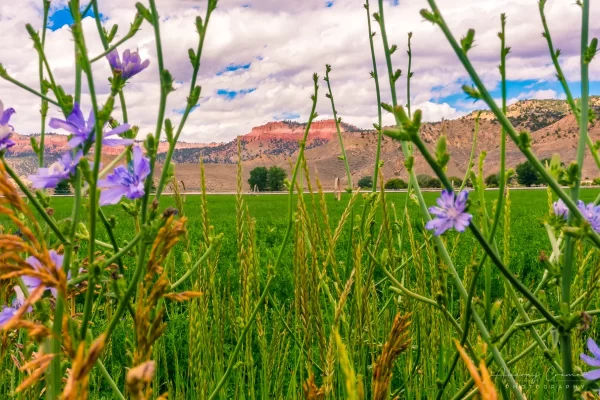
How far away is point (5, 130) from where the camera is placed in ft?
2.70

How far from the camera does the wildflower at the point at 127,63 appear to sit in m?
0.84

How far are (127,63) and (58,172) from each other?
0.22 meters

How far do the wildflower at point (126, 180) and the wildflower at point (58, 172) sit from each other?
0.05m

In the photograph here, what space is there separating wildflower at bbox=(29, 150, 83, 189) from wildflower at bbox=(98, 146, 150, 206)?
0.17 feet

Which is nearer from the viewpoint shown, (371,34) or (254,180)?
(371,34)

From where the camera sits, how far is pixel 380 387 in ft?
2.10

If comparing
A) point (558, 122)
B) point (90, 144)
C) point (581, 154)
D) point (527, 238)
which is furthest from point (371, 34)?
point (558, 122)

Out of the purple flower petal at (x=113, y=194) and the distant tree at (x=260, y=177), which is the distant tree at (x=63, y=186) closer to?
the purple flower petal at (x=113, y=194)

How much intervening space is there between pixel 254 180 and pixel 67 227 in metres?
78.5

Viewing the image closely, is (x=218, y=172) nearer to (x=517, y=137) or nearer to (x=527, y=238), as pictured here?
(x=527, y=238)

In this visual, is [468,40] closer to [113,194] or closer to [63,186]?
[113,194]

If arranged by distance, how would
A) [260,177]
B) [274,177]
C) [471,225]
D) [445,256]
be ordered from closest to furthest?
[471,225], [445,256], [274,177], [260,177]

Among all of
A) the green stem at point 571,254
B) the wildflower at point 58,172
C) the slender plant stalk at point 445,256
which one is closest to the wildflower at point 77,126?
the wildflower at point 58,172

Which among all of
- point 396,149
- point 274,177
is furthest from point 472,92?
point 396,149
